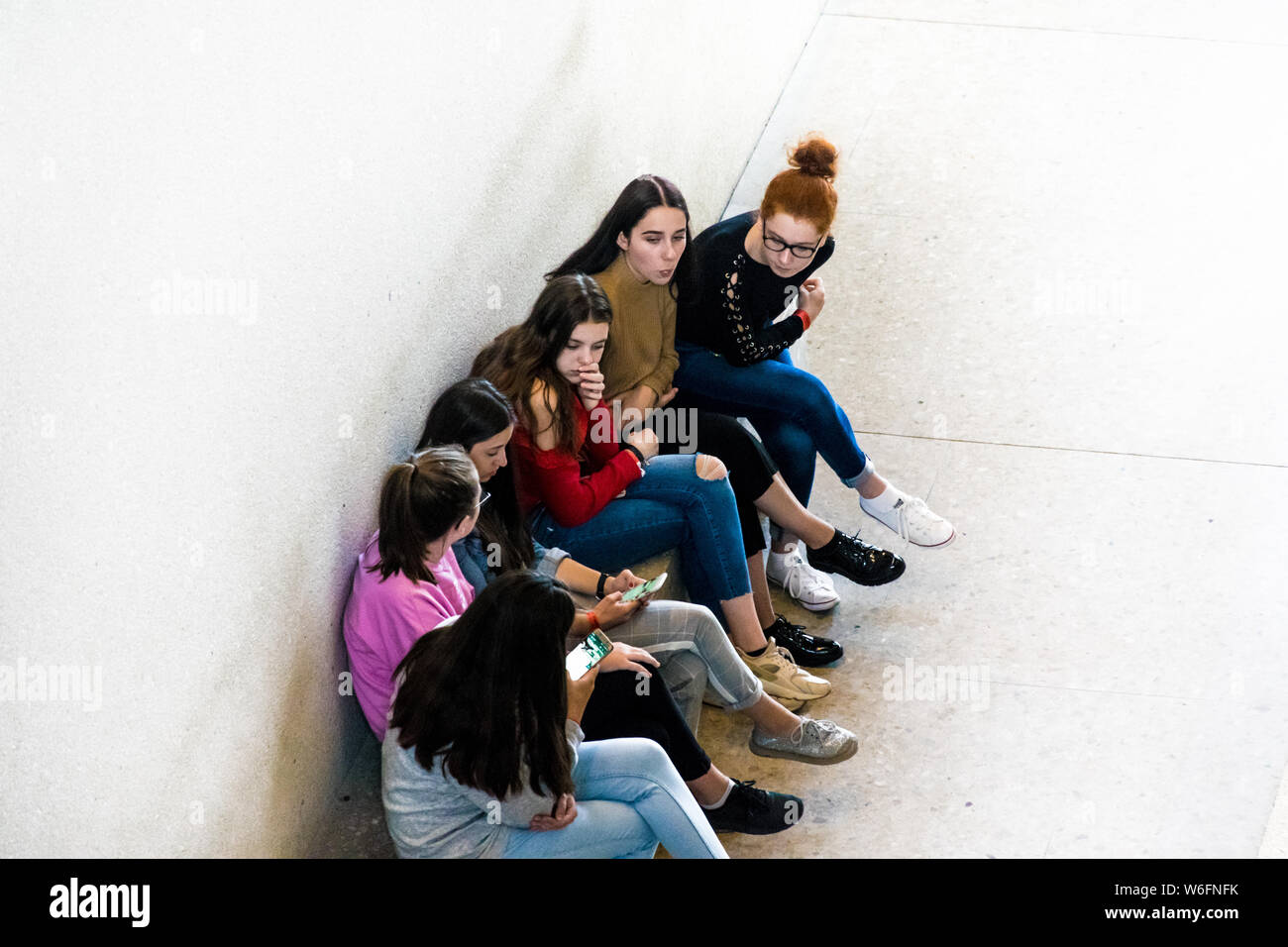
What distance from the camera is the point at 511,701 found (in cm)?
301

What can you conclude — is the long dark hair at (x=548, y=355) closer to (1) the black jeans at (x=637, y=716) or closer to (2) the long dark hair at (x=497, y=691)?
(1) the black jeans at (x=637, y=716)

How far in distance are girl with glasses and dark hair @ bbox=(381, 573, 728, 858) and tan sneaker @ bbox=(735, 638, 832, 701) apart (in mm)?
887

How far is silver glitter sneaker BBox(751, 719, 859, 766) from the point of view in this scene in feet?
13.2

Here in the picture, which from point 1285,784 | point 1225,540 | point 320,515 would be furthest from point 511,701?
point 1225,540

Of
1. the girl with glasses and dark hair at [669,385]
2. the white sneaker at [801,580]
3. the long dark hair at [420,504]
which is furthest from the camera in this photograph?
the white sneaker at [801,580]

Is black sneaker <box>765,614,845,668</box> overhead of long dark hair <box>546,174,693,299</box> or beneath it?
beneath

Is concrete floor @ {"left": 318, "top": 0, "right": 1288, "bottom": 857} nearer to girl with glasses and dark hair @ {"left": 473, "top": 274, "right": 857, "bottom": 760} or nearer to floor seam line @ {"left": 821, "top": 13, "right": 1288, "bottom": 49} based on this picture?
floor seam line @ {"left": 821, "top": 13, "right": 1288, "bottom": 49}

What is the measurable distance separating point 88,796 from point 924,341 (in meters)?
3.85

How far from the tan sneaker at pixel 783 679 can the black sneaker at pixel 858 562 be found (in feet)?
1.35

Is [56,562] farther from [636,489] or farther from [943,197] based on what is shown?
[943,197]

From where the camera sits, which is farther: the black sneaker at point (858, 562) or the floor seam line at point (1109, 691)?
the black sneaker at point (858, 562)

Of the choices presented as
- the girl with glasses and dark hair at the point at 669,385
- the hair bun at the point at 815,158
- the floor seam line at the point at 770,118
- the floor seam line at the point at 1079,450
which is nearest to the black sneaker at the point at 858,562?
the girl with glasses and dark hair at the point at 669,385

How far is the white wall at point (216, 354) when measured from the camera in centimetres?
238

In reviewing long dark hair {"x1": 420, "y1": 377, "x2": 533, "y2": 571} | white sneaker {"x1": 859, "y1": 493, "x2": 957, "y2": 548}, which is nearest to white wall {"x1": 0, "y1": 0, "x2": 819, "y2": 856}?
long dark hair {"x1": 420, "y1": 377, "x2": 533, "y2": 571}
